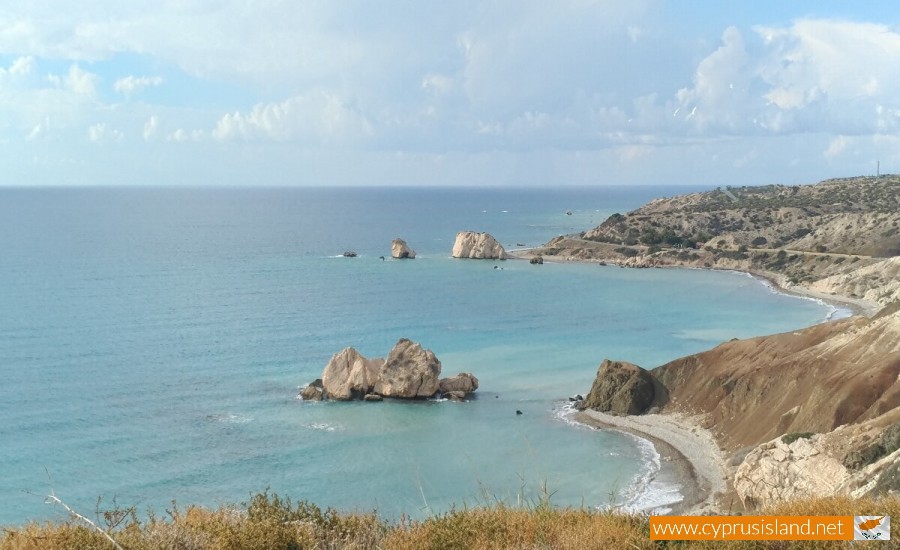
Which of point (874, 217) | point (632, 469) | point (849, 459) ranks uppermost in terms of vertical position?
point (874, 217)

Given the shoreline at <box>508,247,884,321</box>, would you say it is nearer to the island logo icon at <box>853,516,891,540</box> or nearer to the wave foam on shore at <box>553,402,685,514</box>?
the wave foam on shore at <box>553,402,685,514</box>

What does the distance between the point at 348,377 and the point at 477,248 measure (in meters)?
85.5

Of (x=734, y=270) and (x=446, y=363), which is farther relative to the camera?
(x=734, y=270)

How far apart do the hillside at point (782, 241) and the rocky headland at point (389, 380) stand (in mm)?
59397

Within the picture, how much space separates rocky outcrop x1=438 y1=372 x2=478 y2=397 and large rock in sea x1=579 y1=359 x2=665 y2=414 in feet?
25.7

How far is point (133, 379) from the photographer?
52656 millimetres

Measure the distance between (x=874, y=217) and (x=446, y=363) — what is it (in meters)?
89.8

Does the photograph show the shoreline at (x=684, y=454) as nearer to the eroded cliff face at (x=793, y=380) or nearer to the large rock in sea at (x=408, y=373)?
the eroded cliff face at (x=793, y=380)

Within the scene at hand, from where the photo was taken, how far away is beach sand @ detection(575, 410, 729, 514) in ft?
111

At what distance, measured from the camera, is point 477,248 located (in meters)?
134

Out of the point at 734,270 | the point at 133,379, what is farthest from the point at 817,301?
the point at 133,379

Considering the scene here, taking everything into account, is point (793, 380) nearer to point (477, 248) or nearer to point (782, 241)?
point (477, 248)

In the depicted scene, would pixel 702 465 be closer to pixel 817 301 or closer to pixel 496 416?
pixel 496 416

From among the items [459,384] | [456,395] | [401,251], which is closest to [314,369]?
[459,384]
